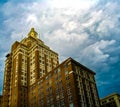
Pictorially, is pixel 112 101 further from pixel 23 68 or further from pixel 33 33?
→ pixel 33 33

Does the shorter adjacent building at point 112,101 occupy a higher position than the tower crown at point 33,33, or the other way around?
the tower crown at point 33,33

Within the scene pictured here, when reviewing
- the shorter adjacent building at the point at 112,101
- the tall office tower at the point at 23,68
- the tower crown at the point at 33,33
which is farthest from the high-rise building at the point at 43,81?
the shorter adjacent building at the point at 112,101

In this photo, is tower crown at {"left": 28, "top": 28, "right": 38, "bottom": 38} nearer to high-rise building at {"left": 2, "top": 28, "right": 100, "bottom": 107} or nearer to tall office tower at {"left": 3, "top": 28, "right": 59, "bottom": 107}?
high-rise building at {"left": 2, "top": 28, "right": 100, "bottom": 107}

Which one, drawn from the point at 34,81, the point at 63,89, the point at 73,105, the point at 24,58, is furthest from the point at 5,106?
the point at 73,105

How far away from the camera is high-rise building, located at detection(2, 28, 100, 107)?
7650 cm

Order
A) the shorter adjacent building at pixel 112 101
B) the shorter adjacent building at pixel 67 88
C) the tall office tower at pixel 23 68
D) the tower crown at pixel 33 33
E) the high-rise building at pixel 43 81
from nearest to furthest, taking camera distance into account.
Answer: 1. the shorter adjacent building at pixel 67 88
2. the high-rise building at pixel 43 81
3. the tall office tower at pixel 23 68
4. the shorter adjacent building at pixel 112 101
5. the tower crown at pixel 33 33

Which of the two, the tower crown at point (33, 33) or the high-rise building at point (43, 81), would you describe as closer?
the high-rise building at point (43, 81)

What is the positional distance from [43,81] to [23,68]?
892 inches

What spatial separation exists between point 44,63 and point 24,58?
1456 centimetres

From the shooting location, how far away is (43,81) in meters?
93.7

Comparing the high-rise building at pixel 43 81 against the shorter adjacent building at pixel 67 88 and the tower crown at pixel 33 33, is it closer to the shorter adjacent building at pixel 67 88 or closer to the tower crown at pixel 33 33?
the shorter adjacent building at pixel 67 88

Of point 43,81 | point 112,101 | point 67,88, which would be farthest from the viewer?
point 112,101

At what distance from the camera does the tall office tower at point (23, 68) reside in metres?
98.8

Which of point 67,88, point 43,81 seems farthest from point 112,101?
point 43,81
